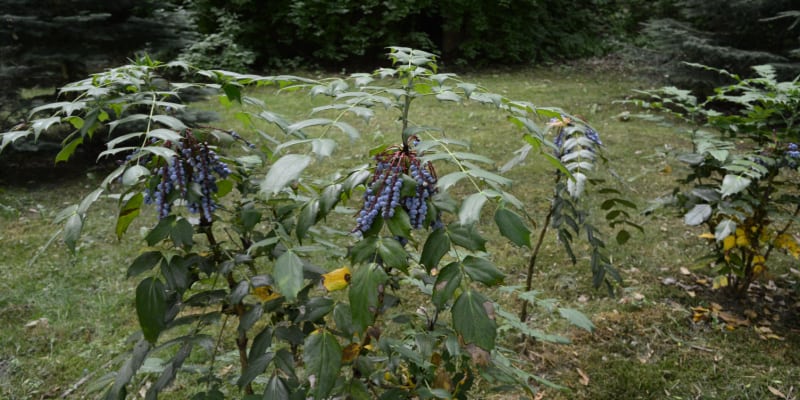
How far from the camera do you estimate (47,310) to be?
9.94 ft

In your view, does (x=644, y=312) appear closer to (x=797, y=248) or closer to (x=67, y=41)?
(x=797, y=248)

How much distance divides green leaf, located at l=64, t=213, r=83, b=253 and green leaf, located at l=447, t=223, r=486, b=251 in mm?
793

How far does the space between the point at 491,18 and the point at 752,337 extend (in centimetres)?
854

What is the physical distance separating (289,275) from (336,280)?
0.24 meters

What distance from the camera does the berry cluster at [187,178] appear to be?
4.04 ft

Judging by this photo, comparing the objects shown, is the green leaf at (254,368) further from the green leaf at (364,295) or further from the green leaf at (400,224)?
the green leaf at (400,224)

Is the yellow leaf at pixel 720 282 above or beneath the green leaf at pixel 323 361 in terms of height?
beneath

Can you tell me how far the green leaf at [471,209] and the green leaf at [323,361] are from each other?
43 centimetres

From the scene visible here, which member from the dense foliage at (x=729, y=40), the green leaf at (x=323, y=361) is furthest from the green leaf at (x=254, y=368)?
the dense foliage at (x=729, y=40)

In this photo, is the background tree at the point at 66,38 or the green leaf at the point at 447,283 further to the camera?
the background tree at the point at 66,38

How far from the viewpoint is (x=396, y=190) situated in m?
1.11

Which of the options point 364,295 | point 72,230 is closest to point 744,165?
point 364,295

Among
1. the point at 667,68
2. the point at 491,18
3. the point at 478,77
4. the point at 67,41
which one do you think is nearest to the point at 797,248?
the point at 667,68

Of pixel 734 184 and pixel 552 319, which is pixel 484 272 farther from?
pixel 552 319
